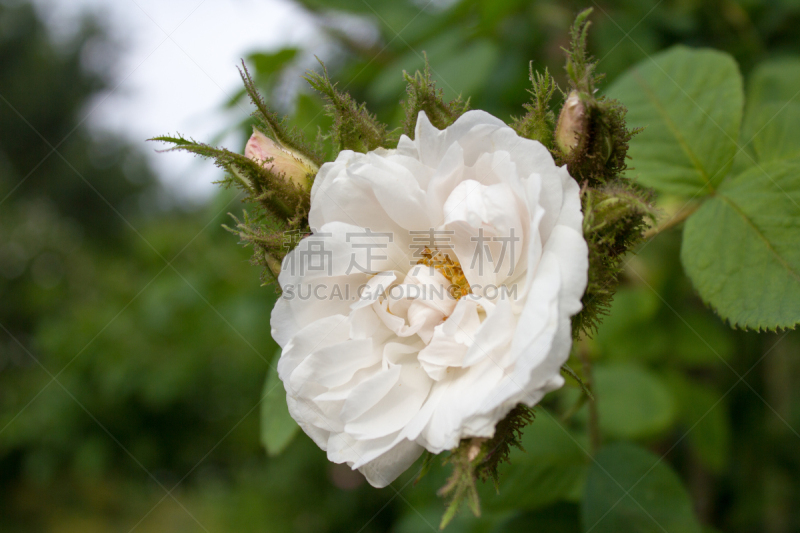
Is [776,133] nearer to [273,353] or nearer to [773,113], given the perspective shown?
[773,113]

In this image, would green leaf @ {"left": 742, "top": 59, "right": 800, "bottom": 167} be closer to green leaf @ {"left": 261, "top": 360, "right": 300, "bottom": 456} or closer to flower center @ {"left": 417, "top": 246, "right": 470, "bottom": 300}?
flower center @ {"left": 417, "top": 246, "right": 470, "bottom": 300}

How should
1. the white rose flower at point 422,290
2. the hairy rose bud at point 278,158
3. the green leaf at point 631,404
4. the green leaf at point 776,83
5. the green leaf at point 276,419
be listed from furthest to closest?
the green leaf at point 631,404
the green leaf at point 776,83
the green leaf at point 276,419
the hairy rose bud at point 278,158
the white rose flower at point 422,290

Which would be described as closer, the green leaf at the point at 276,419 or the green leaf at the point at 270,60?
the green leaf at the point at 276,419

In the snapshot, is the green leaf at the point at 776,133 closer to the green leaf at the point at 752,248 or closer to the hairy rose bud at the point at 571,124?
the green leaf at the point at 752,248

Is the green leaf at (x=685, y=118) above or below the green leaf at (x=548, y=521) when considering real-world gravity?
above

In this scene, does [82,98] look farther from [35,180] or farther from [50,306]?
[50,306]

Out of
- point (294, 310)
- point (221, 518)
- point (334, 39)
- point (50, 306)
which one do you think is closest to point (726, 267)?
point (294, 310)

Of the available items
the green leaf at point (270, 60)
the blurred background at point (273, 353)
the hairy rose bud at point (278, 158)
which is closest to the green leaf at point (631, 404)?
the blurred background at point (273, 353)
